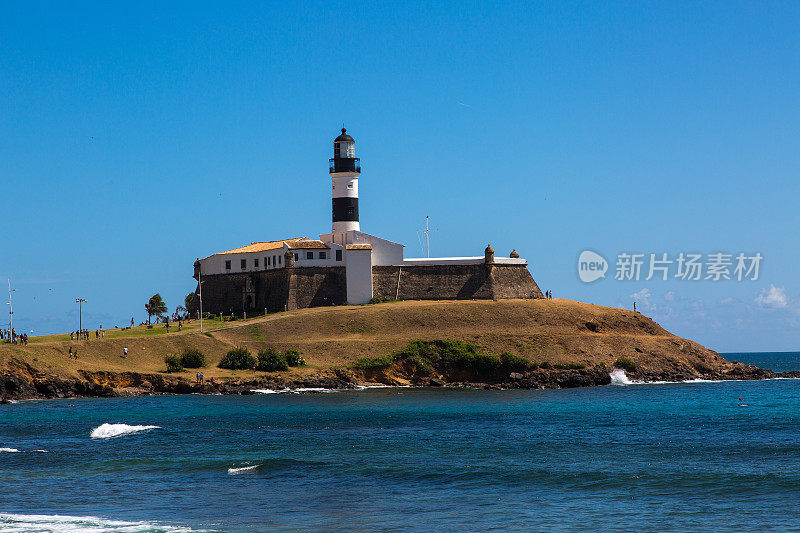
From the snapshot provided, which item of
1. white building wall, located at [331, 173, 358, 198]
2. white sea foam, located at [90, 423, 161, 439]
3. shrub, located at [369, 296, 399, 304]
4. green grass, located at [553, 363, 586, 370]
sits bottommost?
white sea foam, located at [90, 423, 161, 439]

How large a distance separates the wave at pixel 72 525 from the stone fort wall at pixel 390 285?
6019 cm

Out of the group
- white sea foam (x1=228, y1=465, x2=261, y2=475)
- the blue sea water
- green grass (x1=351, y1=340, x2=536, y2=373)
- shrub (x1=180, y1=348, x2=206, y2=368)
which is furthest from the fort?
white sea foam (x1=228, y1=465, x2=261, y2=475)

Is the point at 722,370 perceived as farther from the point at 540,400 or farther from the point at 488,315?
the point at 540,400

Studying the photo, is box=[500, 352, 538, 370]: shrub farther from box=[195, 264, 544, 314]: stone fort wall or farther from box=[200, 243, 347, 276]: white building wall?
box=[200, 243, 347, 276]: white building wall

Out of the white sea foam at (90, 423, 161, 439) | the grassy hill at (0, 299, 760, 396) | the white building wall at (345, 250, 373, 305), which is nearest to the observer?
the white sea foam at (90, 423, 161, 439)

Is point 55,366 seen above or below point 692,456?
above

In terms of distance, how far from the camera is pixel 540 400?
61562mm

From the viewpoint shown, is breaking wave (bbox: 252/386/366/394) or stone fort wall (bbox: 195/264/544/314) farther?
stone fort wall (bbox: 195/264/544/314)

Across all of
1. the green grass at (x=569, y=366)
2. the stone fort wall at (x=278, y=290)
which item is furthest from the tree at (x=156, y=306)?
the green grass at (x=569, y=366)

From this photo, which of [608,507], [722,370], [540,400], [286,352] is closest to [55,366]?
[286,352]

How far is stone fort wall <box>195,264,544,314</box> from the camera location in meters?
86.2

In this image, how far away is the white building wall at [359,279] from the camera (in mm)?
86062

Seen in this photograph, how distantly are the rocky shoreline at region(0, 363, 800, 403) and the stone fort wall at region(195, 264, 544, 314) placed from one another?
13336 mm

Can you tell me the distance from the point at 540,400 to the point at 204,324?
34.4 metres
